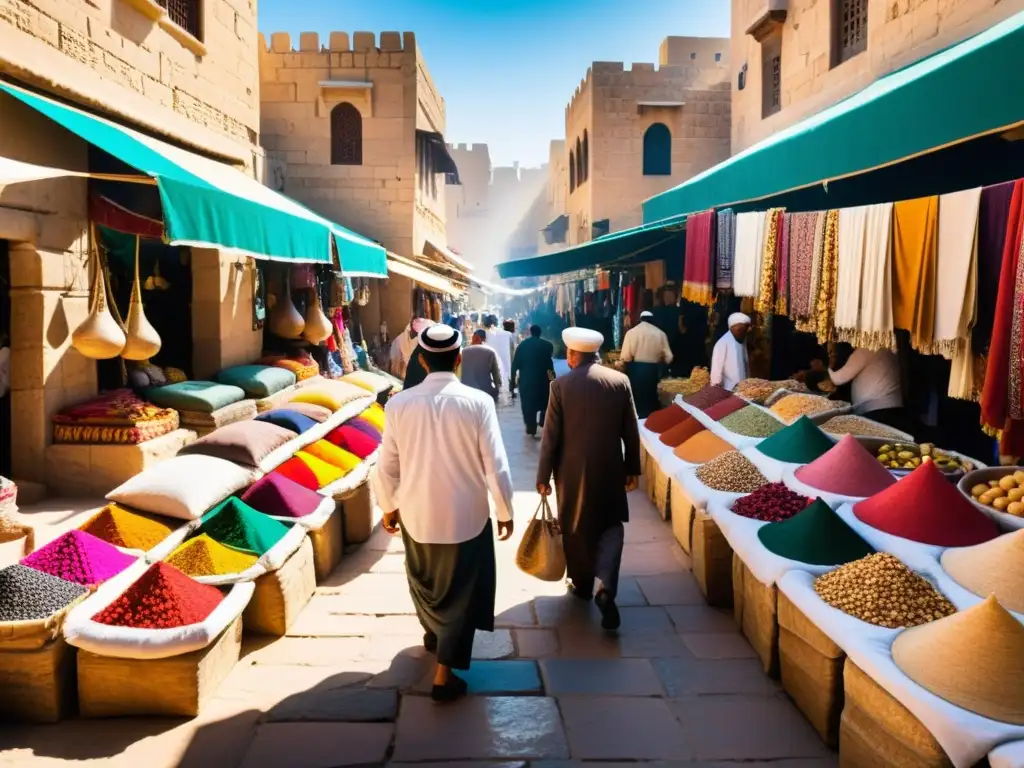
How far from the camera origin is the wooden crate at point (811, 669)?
315cm

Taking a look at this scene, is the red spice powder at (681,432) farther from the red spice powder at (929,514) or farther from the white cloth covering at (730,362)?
the red spice powder at (929,514)

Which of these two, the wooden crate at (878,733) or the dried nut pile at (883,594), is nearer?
the wooden crate at (878,733)

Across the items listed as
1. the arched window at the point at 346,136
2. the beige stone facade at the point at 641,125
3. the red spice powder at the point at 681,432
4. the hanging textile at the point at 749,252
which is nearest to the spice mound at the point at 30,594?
the red spice powder at the point at 681,432

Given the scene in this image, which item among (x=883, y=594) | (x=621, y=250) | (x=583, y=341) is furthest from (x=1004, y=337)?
(x=621, y=250)

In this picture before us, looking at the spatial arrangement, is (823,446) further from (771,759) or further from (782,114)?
(782,114)

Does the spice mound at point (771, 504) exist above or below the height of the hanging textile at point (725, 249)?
below

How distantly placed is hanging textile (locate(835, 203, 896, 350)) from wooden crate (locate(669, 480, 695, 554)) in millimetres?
1477

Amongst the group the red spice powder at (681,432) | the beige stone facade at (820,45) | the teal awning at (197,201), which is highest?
the beige stone facade at (820,45)

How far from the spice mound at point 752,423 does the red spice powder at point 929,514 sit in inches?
76.0

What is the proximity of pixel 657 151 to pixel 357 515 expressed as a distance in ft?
53.5

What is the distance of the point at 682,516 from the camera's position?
223 inches

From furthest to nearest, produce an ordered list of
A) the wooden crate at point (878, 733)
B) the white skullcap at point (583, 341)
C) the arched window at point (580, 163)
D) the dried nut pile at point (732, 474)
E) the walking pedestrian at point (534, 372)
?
the arched window at point (580, 163) → the walking pedestrian at point (534, 372) → the dried nut pile at point (732, 474) → the white skullcap at point (583, 341) → the wooden crate at point (878, 733)

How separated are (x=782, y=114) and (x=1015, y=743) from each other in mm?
9342

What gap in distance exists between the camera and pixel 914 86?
14.1 feet
